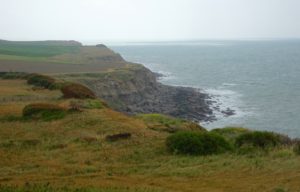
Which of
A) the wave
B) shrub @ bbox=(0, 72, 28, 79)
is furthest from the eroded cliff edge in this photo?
shrub @ bbox=(0, 72, 28, 79)

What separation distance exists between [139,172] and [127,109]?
165ft

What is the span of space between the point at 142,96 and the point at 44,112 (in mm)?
48126

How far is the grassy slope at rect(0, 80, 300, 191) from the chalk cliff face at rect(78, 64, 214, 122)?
3801 centimetres

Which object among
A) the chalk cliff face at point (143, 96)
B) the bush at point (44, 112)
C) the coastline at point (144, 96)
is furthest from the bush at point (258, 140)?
the chalk cliff face at point (143, 96)

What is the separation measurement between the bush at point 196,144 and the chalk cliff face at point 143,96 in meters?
41.3

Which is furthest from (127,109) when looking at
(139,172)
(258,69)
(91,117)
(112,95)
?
(258,69)

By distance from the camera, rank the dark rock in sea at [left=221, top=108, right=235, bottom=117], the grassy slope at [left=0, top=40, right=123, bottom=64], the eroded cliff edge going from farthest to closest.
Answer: the grassy slope at [left=0, top=40, right=123, bottom=64] < the eroded cliff edge < the dark rock in sea at [left=221, top=108, right=235, bottom=117]

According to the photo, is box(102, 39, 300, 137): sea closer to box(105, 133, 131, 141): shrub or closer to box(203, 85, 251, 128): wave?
box(203, 85, 251, 128): wave

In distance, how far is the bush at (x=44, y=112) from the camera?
1314 inches

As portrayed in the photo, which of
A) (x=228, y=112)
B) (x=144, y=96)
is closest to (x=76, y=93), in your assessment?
(x=228, y=112)

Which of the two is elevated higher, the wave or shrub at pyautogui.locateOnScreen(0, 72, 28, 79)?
shrub at pyautogui.locateOnScreen(0, 72, 28, 79)

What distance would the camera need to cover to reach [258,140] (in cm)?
2423

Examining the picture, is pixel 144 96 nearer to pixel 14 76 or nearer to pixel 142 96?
pixel 142 96

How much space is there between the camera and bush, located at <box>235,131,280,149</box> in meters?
24.1
